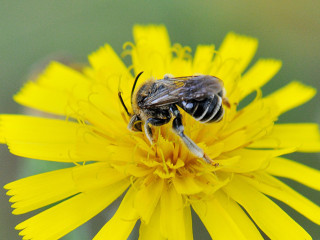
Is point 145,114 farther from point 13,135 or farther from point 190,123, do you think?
point 13,135

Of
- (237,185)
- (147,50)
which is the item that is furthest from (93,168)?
(147,50)

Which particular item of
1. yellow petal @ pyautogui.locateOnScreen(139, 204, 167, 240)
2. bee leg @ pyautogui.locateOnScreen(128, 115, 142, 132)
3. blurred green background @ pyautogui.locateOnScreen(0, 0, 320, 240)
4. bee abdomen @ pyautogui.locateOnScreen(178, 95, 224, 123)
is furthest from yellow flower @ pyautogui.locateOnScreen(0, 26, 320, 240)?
blurred green background @ pyautogui.locateOnScreen(0, 0, 320, 240)

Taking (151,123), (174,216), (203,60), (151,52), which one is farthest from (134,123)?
(203,60)

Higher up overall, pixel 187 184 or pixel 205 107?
pixel 205 107

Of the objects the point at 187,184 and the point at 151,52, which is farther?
the point at 151,52

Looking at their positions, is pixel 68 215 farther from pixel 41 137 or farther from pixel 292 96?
pixel 292 96

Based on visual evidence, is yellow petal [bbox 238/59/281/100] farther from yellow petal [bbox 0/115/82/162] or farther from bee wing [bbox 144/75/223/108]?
yellow petal [bbox 0/115/82/162]

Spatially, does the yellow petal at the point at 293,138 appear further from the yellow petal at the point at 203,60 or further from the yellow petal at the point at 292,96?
the yellow petal at the point at 203,60
